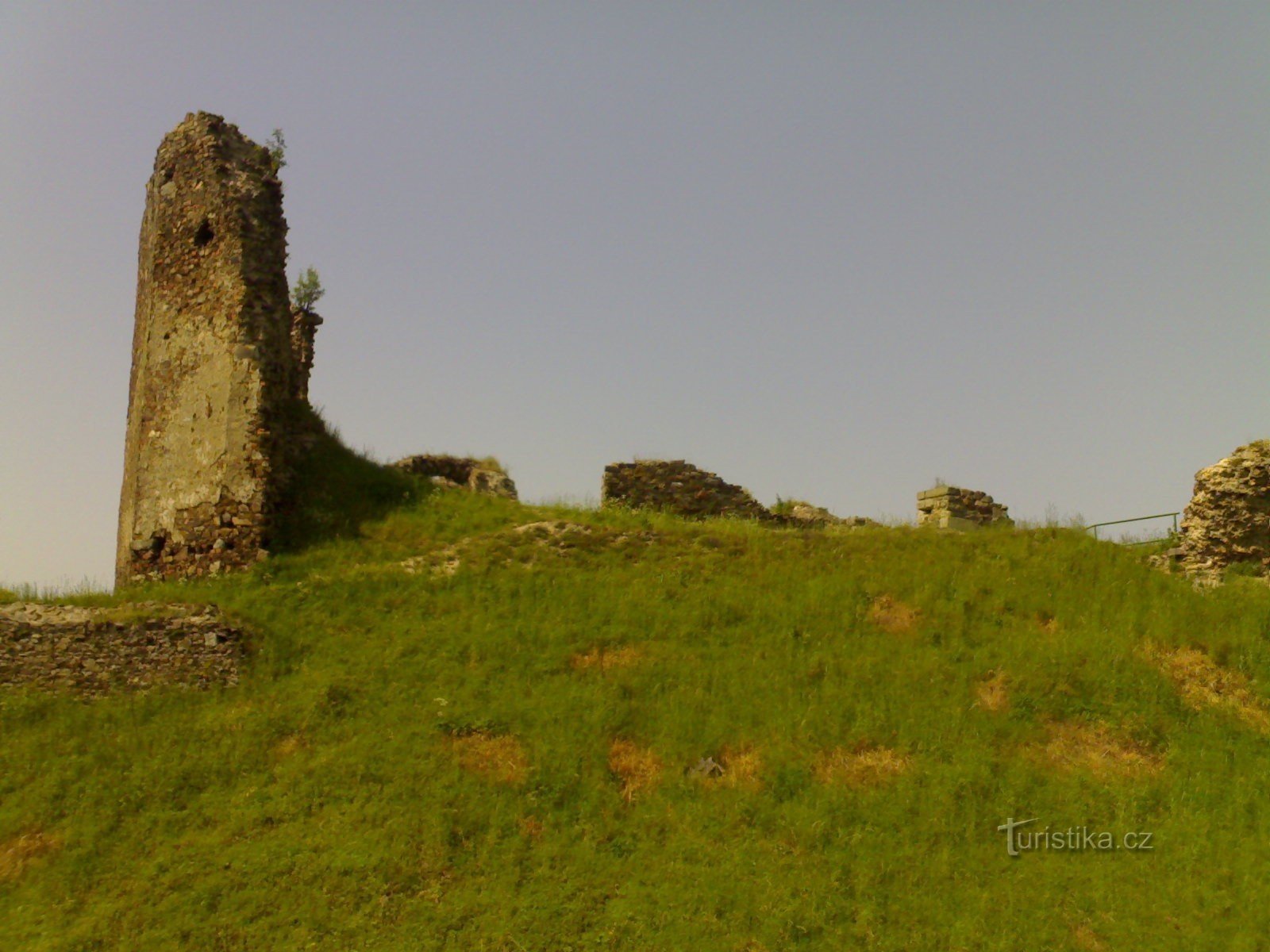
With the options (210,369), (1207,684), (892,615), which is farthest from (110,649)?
(1207,684)

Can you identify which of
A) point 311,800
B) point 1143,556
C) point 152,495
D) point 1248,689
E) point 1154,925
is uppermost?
point 152,495

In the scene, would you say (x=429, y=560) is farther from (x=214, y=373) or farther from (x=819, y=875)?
(x=819, y=875)

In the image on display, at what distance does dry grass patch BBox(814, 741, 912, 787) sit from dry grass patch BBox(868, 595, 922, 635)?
2724 mm

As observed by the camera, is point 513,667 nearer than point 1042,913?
No

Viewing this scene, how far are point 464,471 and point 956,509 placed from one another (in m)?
10.2

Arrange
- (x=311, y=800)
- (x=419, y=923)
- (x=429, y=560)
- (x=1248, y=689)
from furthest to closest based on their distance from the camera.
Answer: (x=429, y=560), (x=1248, y=689), (x=311, y=800), (x=419, y=923)

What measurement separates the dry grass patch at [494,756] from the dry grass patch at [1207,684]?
→ 8398 mm

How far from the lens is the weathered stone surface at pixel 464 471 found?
21.5m

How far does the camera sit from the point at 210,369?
16.9 metres

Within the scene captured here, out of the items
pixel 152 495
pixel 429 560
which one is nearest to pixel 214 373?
pixel 152 495

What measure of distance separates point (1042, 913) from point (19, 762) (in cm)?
1116

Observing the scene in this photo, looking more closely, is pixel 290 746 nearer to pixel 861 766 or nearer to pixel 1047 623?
pixel 861 766

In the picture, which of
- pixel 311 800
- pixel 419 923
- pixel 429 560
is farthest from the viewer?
pixel 429 560

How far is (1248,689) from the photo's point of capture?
1342cm
